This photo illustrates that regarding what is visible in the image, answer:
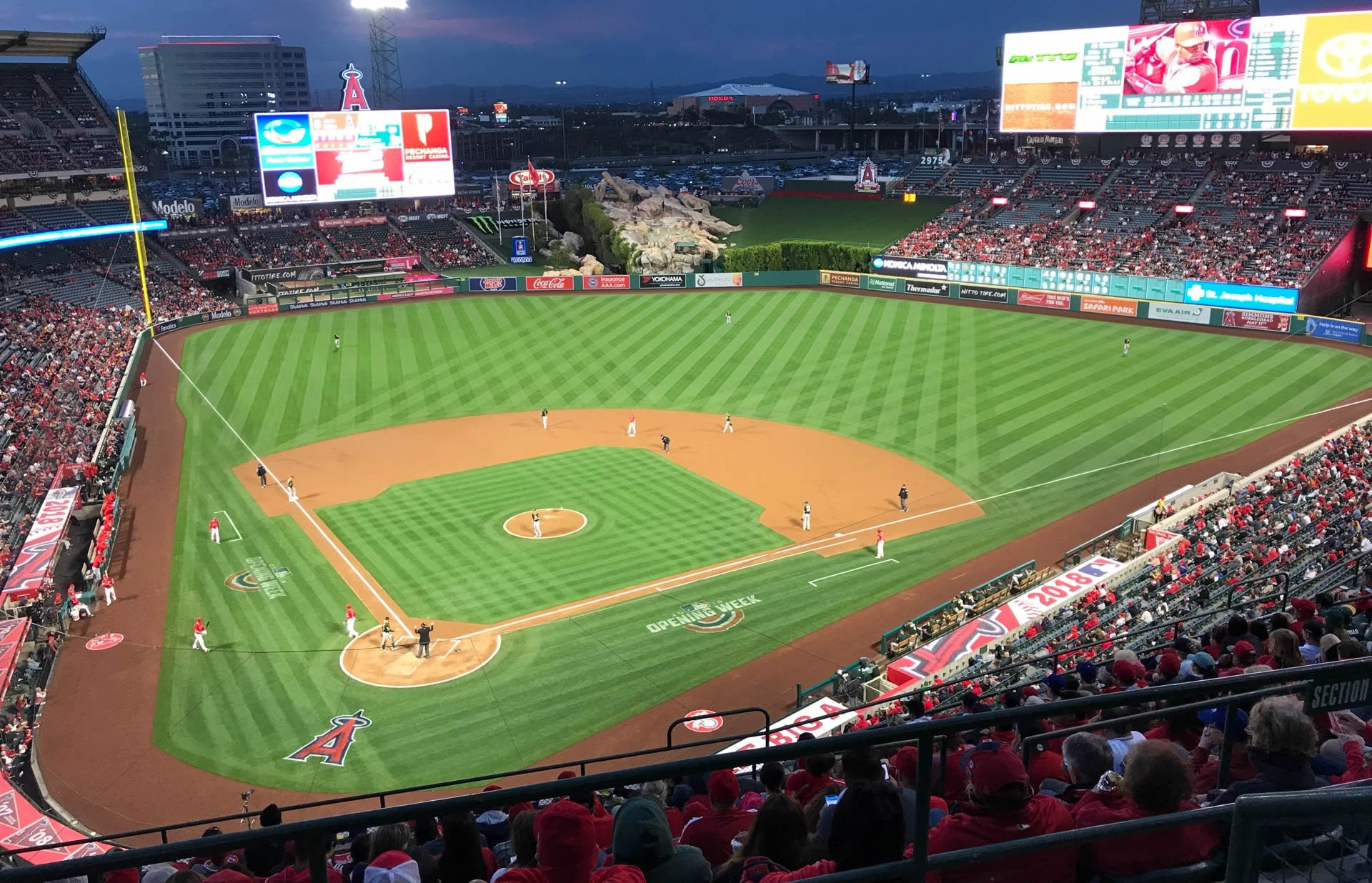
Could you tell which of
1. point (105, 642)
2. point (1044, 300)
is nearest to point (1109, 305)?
point (1044, 300)

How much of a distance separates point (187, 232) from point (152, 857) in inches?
3240

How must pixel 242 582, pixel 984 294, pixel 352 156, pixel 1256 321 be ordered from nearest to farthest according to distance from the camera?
pixel 242 582 → pixel 1256 321 → pixel 984 294 → pixel 352 156

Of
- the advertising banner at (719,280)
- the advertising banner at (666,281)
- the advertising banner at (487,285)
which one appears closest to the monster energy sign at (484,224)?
the advertising banner at (487,285)

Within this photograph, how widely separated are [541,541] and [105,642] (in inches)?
481

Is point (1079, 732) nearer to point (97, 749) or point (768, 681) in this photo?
point (768, 681)

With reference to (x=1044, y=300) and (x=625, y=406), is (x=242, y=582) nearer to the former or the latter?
(x=625, y=406)

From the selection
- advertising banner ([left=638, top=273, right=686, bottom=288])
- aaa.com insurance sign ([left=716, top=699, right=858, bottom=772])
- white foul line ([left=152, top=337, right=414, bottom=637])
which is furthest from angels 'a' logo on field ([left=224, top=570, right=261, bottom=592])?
advertising banner ([left=638, top=273, right=686, bottom=288])

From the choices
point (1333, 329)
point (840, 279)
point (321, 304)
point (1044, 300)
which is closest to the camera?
point (1333, 329)

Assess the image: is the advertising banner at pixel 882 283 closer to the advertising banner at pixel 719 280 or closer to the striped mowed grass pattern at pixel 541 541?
the advertising banner at pixel 719 280

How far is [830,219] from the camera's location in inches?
3342

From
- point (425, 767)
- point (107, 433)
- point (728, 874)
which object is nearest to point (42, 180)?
point (107, 433)

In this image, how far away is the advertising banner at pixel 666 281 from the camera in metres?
70.2

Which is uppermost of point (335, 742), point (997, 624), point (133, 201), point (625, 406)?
point (133, 201)

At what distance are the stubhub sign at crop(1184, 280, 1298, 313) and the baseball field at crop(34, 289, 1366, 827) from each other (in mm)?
2854
